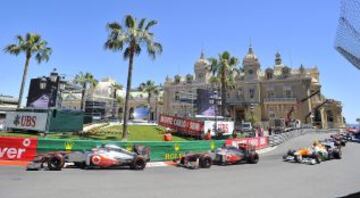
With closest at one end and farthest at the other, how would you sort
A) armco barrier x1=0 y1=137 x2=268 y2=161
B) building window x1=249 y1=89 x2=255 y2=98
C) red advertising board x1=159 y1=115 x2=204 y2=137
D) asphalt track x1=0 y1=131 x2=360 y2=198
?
1. asphalt track x1=0 y1=131 x2=360 y2=198
2. armco barrier x1=0 y1=137 x2=268 y2=161
3. red advertising board x1=159 y1=115 x2=204 y2=137
4. building window x1=249 y1=89 x2=255 y2=98

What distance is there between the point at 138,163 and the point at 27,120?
18.0 meters

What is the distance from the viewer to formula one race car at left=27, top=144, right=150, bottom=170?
49.1 ft

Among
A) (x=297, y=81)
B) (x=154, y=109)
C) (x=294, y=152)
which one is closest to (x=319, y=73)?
(x=297, y=81)

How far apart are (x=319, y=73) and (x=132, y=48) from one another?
6021 centimetres

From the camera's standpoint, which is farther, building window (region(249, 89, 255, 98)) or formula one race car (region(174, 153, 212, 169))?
building window (region(249, 89, 255, 98))

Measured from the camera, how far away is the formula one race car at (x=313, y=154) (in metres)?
21.4

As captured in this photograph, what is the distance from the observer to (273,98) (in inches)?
2621

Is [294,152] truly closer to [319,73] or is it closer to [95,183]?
[95,183]

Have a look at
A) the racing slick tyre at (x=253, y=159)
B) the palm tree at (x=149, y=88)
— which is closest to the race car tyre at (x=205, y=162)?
the racing slick tyre at (x=253, y=159)

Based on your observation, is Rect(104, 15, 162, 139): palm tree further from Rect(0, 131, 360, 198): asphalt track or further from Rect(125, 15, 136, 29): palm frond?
Rect(0, 131, 360, 198): asphalt track

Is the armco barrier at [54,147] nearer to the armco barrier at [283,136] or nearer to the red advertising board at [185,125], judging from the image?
the red advertising board at [185,125]

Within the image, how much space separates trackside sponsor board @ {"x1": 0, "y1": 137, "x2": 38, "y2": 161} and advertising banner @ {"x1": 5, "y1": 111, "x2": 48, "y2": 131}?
37.4 feet

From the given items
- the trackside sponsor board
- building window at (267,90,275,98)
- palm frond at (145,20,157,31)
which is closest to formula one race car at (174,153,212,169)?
the trackside sponsor board

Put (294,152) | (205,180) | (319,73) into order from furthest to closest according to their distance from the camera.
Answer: (319,73) → (294,152) → (205,180)
